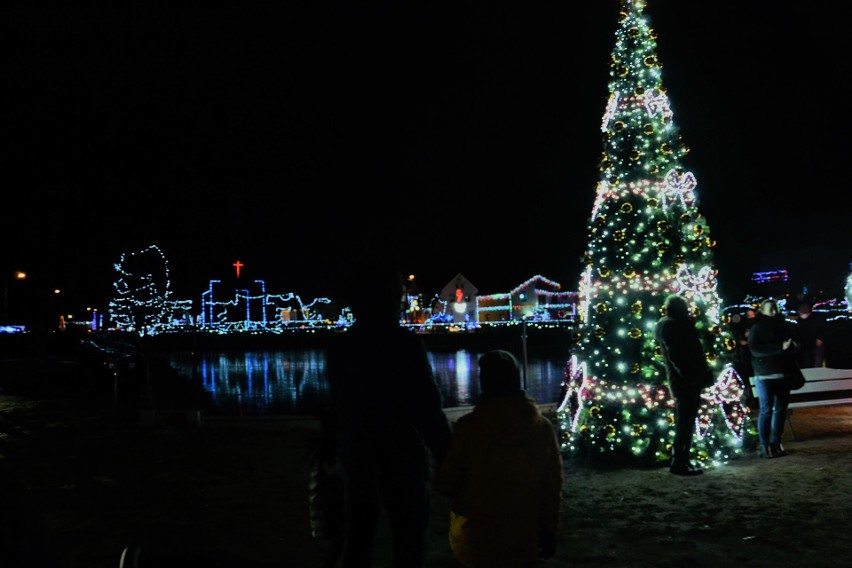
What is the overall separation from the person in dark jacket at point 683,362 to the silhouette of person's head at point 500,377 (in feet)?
15.7

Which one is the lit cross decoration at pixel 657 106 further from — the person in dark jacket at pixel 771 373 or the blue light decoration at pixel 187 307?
the blue light decoration at pixel 187 307

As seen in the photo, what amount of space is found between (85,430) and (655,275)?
9.65 metres

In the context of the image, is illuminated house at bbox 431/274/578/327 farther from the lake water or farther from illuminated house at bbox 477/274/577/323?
the lake water

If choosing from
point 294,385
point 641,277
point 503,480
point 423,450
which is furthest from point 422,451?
point 294,385

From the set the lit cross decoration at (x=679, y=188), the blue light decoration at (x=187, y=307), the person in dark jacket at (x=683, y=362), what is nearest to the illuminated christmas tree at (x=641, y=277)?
the lit cross decoration at (x=679, y=188)

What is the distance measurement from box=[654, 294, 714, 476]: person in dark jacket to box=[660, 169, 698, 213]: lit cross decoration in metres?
1.46

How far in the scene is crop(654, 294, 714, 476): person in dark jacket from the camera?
787cm

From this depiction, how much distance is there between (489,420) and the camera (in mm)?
3412

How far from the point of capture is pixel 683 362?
7859 millimetres

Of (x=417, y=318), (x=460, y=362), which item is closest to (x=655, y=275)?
(x=460, y=362)

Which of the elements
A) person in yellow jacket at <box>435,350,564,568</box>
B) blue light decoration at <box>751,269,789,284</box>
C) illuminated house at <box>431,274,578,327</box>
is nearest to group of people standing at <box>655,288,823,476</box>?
person in yellow jacket at <box>435,350,564,568</box>

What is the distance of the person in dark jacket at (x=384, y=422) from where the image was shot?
3.69 meters

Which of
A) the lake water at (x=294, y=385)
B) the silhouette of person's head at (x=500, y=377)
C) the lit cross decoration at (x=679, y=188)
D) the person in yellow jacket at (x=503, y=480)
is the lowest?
the lake water at (x=294, y=385)

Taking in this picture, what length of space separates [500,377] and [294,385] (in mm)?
17814
